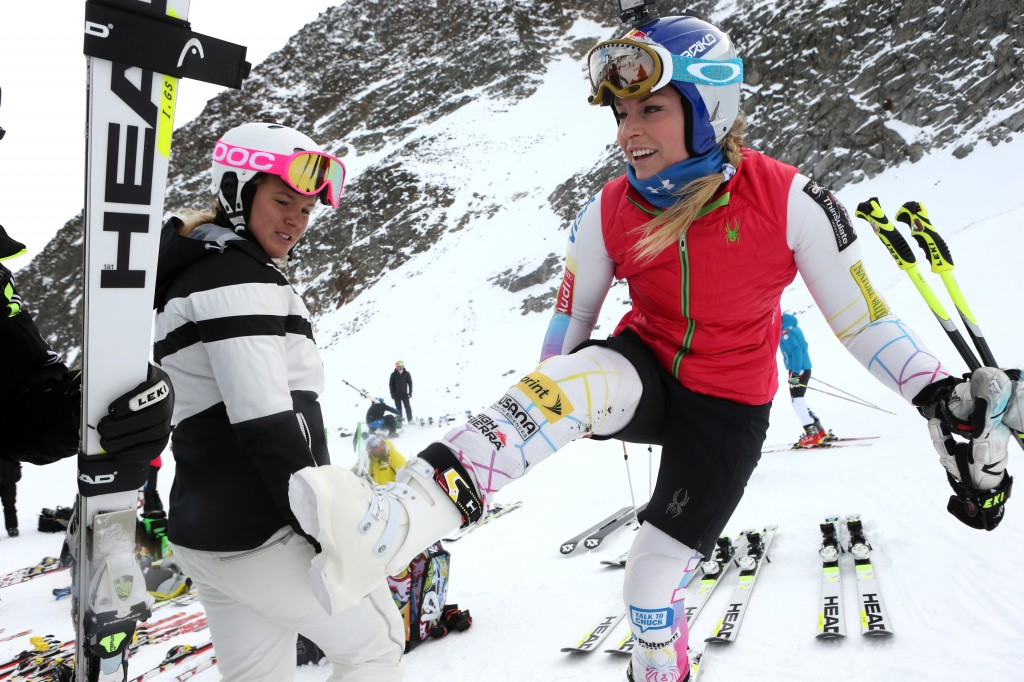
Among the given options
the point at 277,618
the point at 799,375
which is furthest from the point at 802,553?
the point at 799,375

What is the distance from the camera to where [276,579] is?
2.06 meters

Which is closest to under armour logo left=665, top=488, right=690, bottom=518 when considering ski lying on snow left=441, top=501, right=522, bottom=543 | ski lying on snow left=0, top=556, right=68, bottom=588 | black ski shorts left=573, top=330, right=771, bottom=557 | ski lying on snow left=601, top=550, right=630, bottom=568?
black ski shorts left=573, top=330, right=771, bottom=557

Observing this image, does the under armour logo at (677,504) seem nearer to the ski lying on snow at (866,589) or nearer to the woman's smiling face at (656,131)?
the woman's smiling face at (656,131)

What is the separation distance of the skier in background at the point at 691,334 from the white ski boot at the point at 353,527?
0.85 ft

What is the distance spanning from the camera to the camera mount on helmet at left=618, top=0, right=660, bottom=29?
2.62 m

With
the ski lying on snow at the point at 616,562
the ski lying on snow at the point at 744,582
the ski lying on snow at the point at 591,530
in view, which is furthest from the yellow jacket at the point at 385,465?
the ski lying on snow at the point at 744,582

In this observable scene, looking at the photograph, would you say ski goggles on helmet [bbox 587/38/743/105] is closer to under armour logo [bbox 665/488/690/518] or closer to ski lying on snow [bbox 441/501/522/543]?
under armour logo [bbox 665/488/690/518]

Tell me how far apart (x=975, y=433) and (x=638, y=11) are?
78.6 inches

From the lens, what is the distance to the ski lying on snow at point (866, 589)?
12.2ft

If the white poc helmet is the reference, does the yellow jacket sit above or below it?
below

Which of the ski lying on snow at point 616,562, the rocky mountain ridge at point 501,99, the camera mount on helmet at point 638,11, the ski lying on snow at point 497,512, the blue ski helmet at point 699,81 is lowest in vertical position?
the ski lying on snow at point 497,512

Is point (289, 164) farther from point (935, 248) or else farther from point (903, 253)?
point (935, 248)

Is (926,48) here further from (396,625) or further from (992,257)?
(396,625)

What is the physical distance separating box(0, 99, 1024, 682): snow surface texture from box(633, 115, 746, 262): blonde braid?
2609mm
